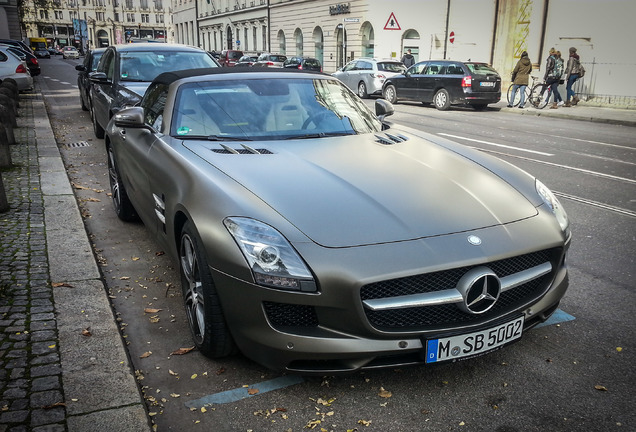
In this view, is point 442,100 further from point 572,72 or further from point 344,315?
point 344,315

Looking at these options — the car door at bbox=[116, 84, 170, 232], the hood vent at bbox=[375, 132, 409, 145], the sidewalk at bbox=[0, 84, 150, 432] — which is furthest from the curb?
the hood vent at bbox=[375, 132, 409, 145]

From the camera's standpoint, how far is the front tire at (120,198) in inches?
224

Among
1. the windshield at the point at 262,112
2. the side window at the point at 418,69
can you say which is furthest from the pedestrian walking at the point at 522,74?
the windshield at the point at 262,112

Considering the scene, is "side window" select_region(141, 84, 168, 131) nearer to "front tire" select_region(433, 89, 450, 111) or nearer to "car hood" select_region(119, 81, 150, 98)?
"car hood" select_region(119, 81, 150, 98)

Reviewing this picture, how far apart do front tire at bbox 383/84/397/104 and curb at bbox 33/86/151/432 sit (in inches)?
683

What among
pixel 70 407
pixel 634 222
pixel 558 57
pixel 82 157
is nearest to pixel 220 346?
pixel 70 407

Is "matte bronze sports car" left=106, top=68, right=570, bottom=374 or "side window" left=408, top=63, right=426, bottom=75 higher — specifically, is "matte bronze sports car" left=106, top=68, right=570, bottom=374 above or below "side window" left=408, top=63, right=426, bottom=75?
below

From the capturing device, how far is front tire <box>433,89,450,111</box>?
765 inches

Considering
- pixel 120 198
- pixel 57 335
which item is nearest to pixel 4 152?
pixel 120 198

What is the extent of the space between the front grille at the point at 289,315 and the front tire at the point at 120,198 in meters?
3.43

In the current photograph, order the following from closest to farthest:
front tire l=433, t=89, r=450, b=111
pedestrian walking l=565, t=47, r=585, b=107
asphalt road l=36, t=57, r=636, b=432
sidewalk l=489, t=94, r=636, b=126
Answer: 1. asphalt road l=36, t=57, r=636, b=432
2. sidewalk l=489, t=94, r=636, b=126
3. front tire l=433, t=89, r=450, b=111
4. pedestrian walking l=565, t=47, r=585, b=107

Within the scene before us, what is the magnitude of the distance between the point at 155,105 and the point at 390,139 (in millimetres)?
1976

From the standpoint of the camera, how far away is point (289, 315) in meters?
2.67

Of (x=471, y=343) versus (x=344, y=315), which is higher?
(x=344, y=315)
